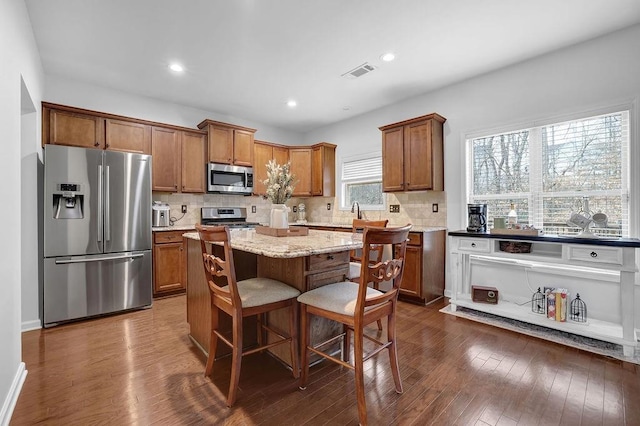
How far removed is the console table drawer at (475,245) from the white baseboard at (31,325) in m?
4.49

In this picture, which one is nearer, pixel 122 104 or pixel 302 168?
pixel 122 104

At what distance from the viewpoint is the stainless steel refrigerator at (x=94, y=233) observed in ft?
9.94

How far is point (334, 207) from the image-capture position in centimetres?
562

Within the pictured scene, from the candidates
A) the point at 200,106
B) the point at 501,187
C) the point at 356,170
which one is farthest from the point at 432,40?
the point at 200,106

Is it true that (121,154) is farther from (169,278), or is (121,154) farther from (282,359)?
(282,359)

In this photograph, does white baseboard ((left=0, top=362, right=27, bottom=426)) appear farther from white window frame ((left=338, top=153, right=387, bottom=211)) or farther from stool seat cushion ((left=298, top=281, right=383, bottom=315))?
white window frame ((left=338, top=153, right=387, bottom=211))

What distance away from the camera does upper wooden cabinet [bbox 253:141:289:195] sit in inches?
204

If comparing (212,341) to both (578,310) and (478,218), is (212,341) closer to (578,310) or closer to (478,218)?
(478,218)

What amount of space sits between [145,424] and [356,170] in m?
4.40

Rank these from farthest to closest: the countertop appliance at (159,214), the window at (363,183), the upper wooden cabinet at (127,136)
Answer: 1. the window at (363,183)
2. the countertop appliance at (159,214)
3. the upper wooden cabinet at (127,136)

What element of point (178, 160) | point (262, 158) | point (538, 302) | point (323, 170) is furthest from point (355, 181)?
point (538, 302)

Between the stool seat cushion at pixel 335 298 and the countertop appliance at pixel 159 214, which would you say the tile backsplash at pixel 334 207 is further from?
the stool seat cushion at pixel 335 298

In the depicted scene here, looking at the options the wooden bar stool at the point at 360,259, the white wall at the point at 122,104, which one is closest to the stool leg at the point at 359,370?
the wooden bar stool at the point at 360,259

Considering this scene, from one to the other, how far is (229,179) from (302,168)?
147 cm
